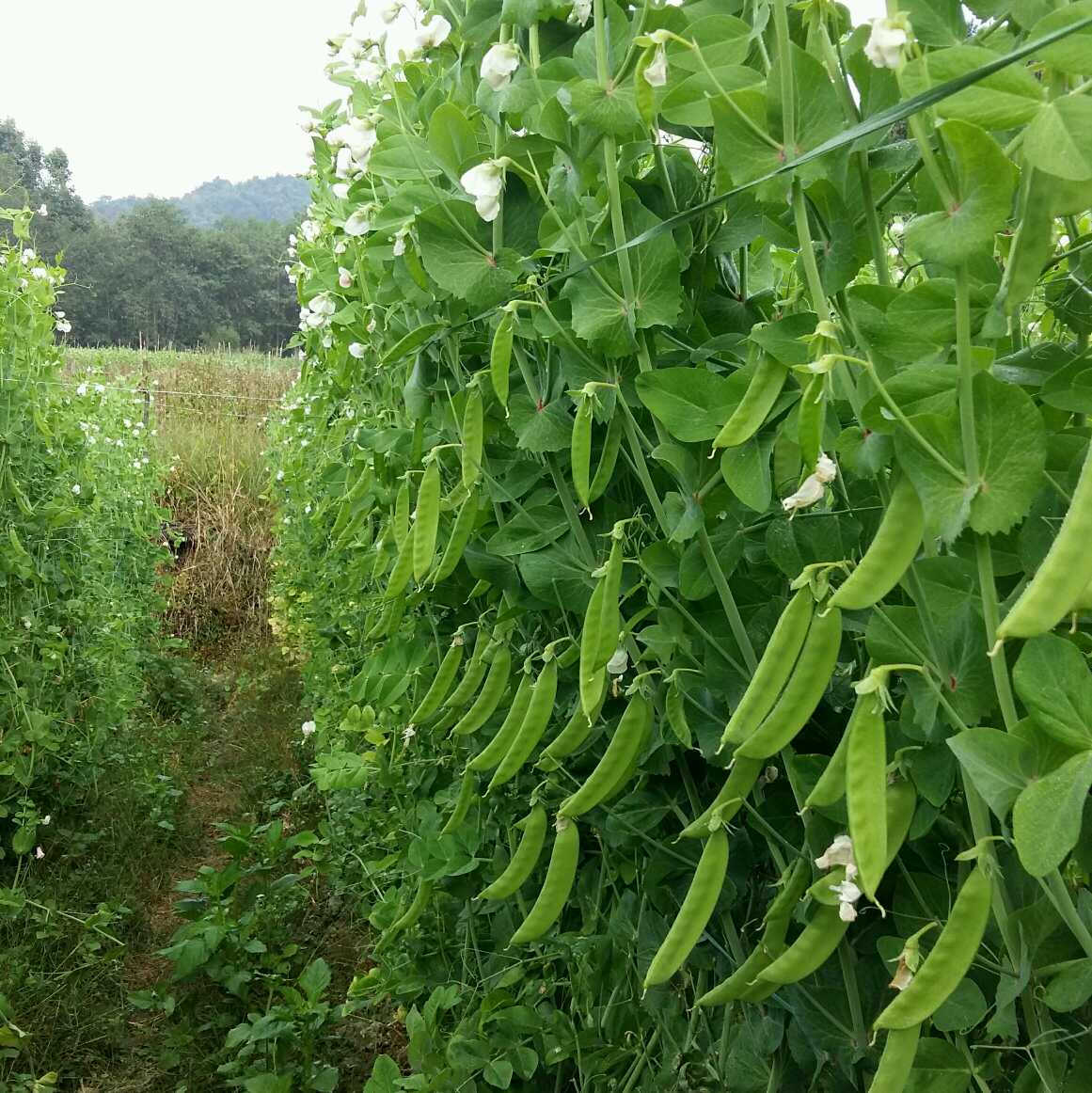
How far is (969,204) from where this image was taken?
0.78 m

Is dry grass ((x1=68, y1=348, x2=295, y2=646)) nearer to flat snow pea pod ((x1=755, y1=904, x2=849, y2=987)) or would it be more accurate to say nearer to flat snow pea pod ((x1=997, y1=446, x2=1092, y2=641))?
flat snow pea pod ((x1=755, y1=904, x2=849, y2=987))

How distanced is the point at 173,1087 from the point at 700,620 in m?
2.40

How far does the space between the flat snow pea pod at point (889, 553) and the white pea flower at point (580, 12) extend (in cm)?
75

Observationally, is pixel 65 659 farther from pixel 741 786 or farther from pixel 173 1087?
pixel 741 786

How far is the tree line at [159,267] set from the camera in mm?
27516

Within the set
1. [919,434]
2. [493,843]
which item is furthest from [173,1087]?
[919,434]

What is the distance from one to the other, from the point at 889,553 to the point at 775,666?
14cm

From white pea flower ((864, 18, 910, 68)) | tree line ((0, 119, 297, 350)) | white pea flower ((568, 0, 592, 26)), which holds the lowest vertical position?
white pea flower ((864, 18, 910, 68))

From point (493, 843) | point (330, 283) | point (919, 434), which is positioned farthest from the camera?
point (330, 283)

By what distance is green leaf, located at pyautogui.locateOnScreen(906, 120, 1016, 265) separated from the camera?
740mm

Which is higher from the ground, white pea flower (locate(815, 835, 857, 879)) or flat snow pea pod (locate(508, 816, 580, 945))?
white pea flower (locate(815, 835, 857, 879))

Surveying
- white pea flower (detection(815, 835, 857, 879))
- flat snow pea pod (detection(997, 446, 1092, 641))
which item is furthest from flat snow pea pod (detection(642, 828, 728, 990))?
flat snow pea pod (detection(997, 446, 1092, 641))

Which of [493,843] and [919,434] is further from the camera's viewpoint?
[493,843]

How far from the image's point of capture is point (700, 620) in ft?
4.26
